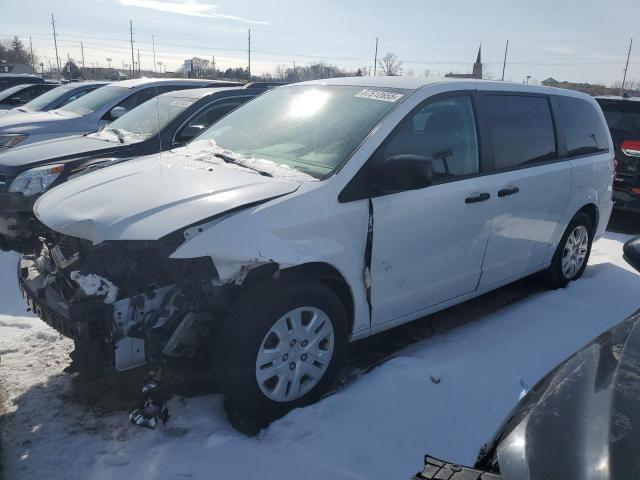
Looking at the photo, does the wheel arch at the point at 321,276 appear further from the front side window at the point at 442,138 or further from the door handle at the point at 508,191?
the door handle at the point at 508,191

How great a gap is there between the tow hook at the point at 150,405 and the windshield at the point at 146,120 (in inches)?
151

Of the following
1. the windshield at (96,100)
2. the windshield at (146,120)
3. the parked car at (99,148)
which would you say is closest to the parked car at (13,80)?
the windshield at (96,100)

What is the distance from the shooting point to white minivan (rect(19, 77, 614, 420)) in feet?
8.82

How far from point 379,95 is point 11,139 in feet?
20.8

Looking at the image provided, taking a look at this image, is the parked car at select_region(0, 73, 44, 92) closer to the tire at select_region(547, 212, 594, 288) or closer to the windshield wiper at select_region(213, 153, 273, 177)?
the windshield wiper at select_region(213, 153, 273, 177)

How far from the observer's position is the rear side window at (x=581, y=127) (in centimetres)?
485

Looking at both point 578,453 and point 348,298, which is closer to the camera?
point 578,453

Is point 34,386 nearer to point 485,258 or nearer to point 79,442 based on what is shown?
point 79,442

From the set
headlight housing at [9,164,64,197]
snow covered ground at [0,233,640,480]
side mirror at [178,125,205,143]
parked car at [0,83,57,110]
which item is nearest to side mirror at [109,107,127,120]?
side mirror at [178,125,205,143]

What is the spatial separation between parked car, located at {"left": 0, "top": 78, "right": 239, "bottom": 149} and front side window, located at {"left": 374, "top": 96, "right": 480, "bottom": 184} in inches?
220

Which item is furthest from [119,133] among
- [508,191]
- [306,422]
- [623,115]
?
[623,115]

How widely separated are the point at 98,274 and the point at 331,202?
1.27 metres

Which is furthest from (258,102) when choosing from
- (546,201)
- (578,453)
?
(578,453)

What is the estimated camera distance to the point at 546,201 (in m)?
4.51
